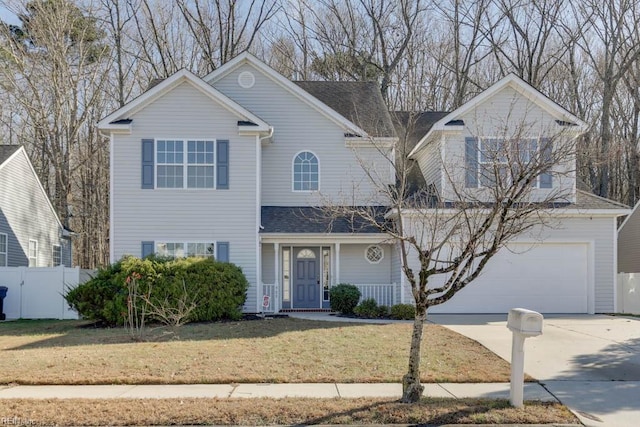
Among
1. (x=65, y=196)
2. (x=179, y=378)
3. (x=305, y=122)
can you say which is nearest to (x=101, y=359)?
(x=179, y=378)

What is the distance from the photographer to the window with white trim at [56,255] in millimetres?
27672

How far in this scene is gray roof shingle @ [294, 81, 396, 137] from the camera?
20.4 m

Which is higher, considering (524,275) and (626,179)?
(626,179)

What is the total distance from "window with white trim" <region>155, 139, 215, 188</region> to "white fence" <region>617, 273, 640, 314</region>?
46.1 ft

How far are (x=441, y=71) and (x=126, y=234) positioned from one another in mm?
21167

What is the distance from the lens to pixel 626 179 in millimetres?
34406

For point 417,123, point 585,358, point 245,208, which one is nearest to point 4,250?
point 245,208

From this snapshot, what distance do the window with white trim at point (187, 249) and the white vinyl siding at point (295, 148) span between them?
8.92ft

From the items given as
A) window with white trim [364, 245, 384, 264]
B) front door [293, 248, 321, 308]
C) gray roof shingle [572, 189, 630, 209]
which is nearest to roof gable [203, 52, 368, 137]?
window with white trim [364, 245, 384, 264]

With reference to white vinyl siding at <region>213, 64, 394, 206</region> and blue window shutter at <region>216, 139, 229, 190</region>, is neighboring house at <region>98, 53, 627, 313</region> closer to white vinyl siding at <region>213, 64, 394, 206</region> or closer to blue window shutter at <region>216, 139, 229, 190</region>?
blue window shutter at <region>216, 139, 229, 190</region>

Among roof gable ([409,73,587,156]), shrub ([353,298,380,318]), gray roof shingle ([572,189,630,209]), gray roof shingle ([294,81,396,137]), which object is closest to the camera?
shrub ([353,298,380,318])

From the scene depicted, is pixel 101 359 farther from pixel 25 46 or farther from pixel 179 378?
pixel 25 46

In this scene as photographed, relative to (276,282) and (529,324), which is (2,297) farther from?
(529,324)

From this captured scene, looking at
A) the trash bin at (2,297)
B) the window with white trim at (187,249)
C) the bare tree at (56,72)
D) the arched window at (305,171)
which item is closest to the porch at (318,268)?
the window with white trim at (187,249)
